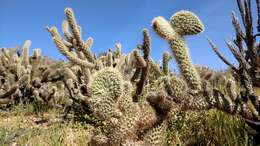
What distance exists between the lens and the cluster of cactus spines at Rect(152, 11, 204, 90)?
3.15m

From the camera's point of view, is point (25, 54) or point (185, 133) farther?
point (25, 54)

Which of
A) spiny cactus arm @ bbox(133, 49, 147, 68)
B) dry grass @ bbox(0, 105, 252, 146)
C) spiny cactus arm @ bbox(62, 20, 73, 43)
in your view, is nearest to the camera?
dry grass @ bbox(0, 105, 252, 146)

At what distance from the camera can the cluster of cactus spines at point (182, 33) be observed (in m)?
3.15

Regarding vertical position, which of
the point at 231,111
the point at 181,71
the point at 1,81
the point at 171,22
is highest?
the point at 1,81

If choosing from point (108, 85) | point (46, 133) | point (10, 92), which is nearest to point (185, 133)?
point (108, 85)

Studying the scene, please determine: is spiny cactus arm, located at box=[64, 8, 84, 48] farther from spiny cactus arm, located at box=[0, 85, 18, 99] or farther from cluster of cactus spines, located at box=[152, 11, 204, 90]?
cluster of cactus spines, located at box=[152, 11, 204, 90]

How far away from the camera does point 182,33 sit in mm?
3285

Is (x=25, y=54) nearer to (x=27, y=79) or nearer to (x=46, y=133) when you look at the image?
(x=27, y=79)

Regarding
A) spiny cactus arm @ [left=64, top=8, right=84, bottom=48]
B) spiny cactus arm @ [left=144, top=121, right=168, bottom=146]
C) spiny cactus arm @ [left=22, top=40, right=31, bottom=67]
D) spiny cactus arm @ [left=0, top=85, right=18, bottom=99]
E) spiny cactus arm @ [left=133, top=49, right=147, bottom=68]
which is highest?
spiny cactus arm @ [left=22, top=40, right=31, bottom=67]

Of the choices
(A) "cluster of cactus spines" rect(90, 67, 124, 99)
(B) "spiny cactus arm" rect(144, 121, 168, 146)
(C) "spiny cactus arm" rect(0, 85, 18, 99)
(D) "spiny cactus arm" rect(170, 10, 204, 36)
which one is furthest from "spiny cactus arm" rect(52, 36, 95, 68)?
(B) "spiny cactus arm" rect(144, 121, 168, 146)

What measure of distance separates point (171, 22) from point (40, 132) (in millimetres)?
3732

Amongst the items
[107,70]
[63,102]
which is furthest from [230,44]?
[63,102]

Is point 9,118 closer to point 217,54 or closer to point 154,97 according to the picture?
point 217,54

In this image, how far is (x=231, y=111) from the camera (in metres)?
3.41
